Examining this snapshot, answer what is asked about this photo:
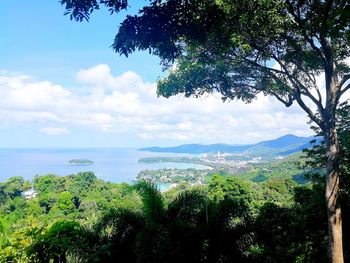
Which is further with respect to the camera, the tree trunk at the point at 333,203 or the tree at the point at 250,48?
the tree trunk at the point at 333,203

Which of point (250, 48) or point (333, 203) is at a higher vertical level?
point (250, 48)

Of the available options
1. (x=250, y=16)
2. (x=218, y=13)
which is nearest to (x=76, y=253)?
(x=218, y=13)

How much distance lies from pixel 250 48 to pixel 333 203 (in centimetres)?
314

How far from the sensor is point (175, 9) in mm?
3148

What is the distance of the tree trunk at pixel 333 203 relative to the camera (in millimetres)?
5305

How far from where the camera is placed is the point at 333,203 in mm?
5426

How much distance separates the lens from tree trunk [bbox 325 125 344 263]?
5.30 metres

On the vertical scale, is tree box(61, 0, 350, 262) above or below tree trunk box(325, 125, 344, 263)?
above

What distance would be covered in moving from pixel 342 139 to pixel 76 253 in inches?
226

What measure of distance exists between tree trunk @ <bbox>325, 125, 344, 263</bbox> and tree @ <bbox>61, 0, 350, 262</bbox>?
2cm

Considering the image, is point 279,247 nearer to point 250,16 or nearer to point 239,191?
point 250,16

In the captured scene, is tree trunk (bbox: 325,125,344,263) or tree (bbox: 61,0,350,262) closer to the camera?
tree (bbox: 61,0,350,262)

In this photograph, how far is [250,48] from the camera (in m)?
6.05

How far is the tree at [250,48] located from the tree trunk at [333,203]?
0.02m
